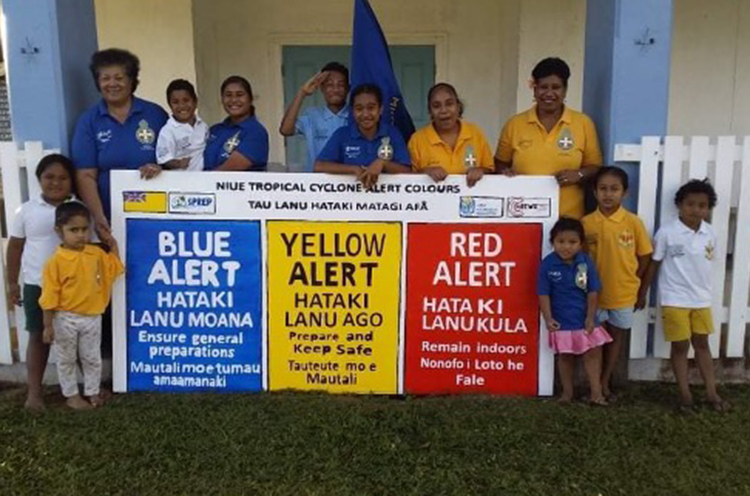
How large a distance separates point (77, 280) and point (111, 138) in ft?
2.66

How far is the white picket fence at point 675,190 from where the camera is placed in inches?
145

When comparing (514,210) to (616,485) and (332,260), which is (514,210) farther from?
(616,485)

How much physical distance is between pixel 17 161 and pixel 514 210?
109 inches

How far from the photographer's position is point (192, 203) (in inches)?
145

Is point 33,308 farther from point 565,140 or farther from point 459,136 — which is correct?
point 565,140

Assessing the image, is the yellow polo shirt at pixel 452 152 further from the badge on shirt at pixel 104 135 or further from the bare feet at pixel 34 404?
the bare feet at pixel 34 404

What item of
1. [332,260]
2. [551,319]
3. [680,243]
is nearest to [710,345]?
[680,243]

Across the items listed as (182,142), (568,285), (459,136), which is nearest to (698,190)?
(568,285)

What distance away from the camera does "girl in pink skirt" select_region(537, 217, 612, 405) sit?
11.4ft

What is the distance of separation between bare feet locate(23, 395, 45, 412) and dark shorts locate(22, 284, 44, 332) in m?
0.37

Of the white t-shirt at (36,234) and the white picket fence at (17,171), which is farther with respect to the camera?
the white picket fence at (17,171)

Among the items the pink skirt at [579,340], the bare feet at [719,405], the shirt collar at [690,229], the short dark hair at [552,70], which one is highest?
the short dark hair at [552,70]

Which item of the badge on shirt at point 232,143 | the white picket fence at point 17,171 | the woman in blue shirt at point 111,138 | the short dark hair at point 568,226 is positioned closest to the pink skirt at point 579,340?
→ the short dark hair at point 568,226

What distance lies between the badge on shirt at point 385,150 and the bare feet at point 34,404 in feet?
7.38
